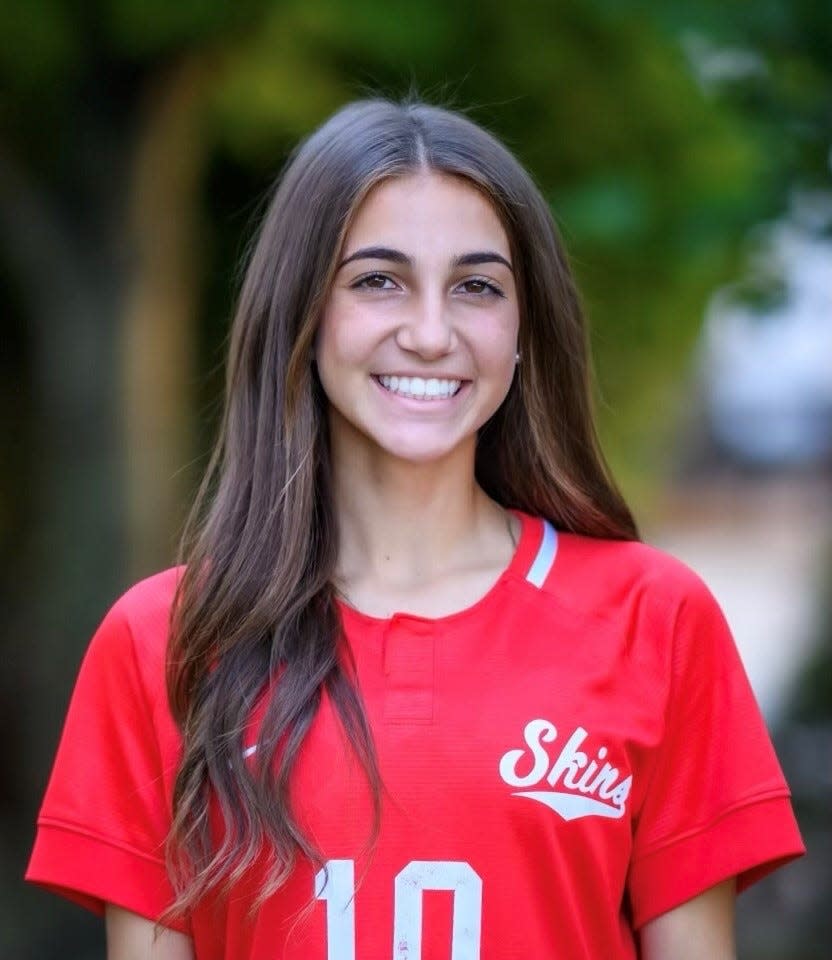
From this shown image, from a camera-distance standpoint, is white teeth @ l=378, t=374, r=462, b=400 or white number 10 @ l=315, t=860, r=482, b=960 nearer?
white number 10 @ l=315, t=860, r=482, b=960

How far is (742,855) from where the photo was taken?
2.56 meters

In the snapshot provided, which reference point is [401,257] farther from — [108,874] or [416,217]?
[108,874]

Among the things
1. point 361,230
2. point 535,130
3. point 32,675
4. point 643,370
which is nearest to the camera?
point 361,230

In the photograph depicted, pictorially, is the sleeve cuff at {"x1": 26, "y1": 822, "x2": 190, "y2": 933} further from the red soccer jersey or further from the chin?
the chin

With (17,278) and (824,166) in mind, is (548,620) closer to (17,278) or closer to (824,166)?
(824,166)

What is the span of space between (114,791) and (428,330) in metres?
0.84

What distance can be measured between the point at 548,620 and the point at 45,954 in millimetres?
4815

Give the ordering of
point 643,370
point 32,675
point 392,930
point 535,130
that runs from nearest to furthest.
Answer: point 392,930, point 535,130, point 32,675, point 643,370

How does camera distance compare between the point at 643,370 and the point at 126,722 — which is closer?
the point at 126,722

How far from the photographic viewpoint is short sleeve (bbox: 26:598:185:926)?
2580 mm

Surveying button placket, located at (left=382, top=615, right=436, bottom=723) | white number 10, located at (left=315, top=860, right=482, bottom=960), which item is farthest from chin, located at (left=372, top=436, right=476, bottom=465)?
white number 10, located at (left=315, top=860, right=482, bottom=960)

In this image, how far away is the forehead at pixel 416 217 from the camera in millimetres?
2592

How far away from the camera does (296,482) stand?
8.83 ft

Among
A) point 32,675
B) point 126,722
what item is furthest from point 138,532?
point 126,722
